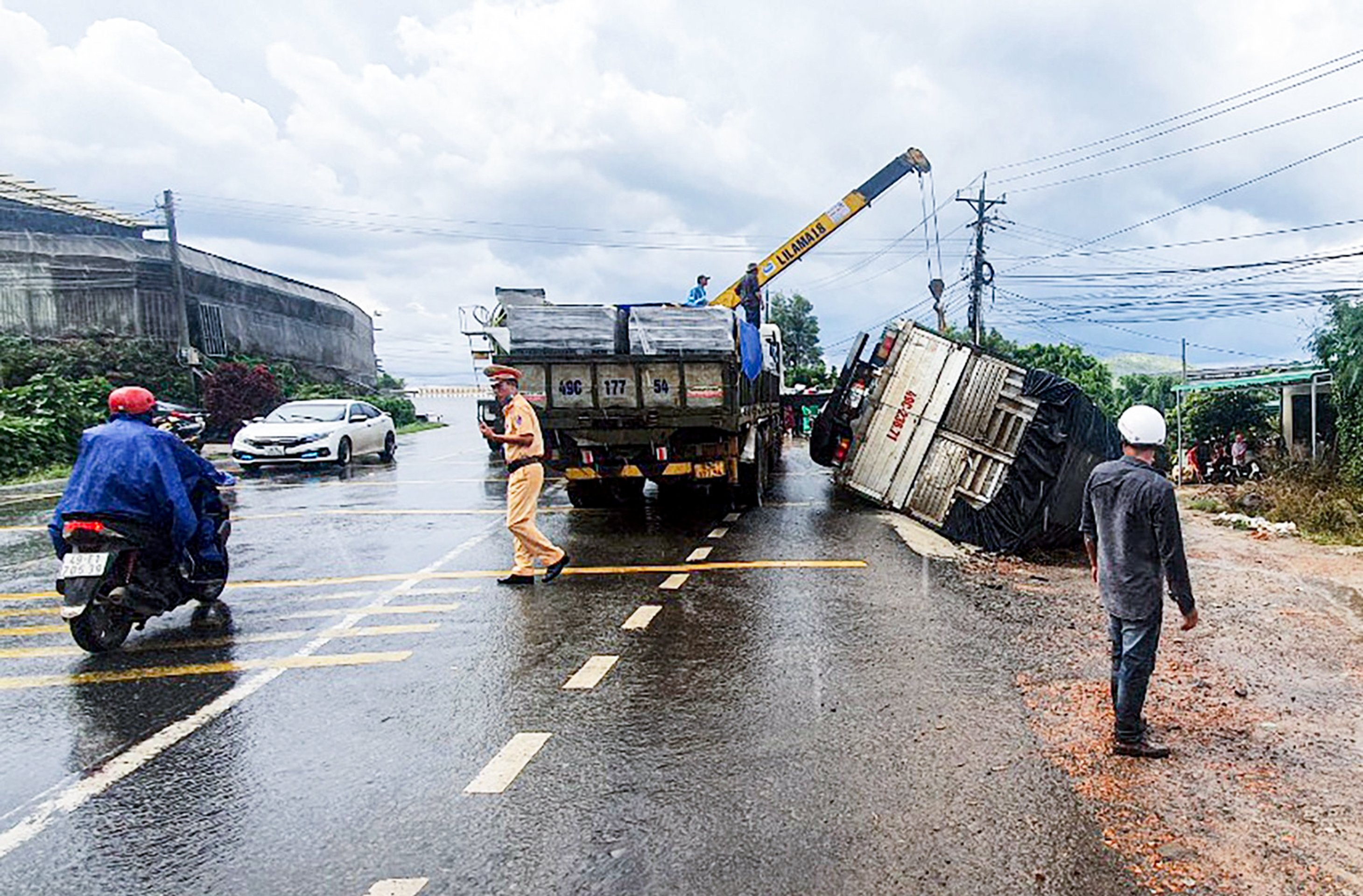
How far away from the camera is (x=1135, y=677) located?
4074 mm

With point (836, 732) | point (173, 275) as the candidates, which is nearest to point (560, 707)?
point (836, 732)

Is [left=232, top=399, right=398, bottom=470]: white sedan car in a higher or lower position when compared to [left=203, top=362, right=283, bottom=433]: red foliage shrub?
lower

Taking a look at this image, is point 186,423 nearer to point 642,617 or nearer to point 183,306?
point 183,306

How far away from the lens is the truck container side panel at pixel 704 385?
9852 mm

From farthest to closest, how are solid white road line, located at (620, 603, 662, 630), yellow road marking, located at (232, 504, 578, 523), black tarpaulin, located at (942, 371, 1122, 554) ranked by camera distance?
yellow road marking, located at (232, 504, 578, 523) < black tarpaulin, located at (942, 371, 1122, 554) < solid white road line, located at (620, 603, 662, 630)

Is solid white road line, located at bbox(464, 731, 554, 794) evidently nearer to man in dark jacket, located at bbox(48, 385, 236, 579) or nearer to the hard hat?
man in dark jacket, located at bbox(48, 385, 236, 579)

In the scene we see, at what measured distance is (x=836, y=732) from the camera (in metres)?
4.32

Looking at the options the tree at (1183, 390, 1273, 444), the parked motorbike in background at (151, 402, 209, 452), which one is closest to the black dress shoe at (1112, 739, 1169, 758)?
the tree at (1183, 390, 1273, 444)

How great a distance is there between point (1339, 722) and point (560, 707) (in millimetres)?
3881

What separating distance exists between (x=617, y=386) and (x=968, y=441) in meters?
3.81

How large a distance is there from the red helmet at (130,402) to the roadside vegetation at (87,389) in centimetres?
1314

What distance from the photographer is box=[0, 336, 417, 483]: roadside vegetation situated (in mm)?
17406

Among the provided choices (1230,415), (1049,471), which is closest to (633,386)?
(1049,471)

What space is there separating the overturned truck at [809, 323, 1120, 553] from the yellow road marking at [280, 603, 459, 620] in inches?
214
